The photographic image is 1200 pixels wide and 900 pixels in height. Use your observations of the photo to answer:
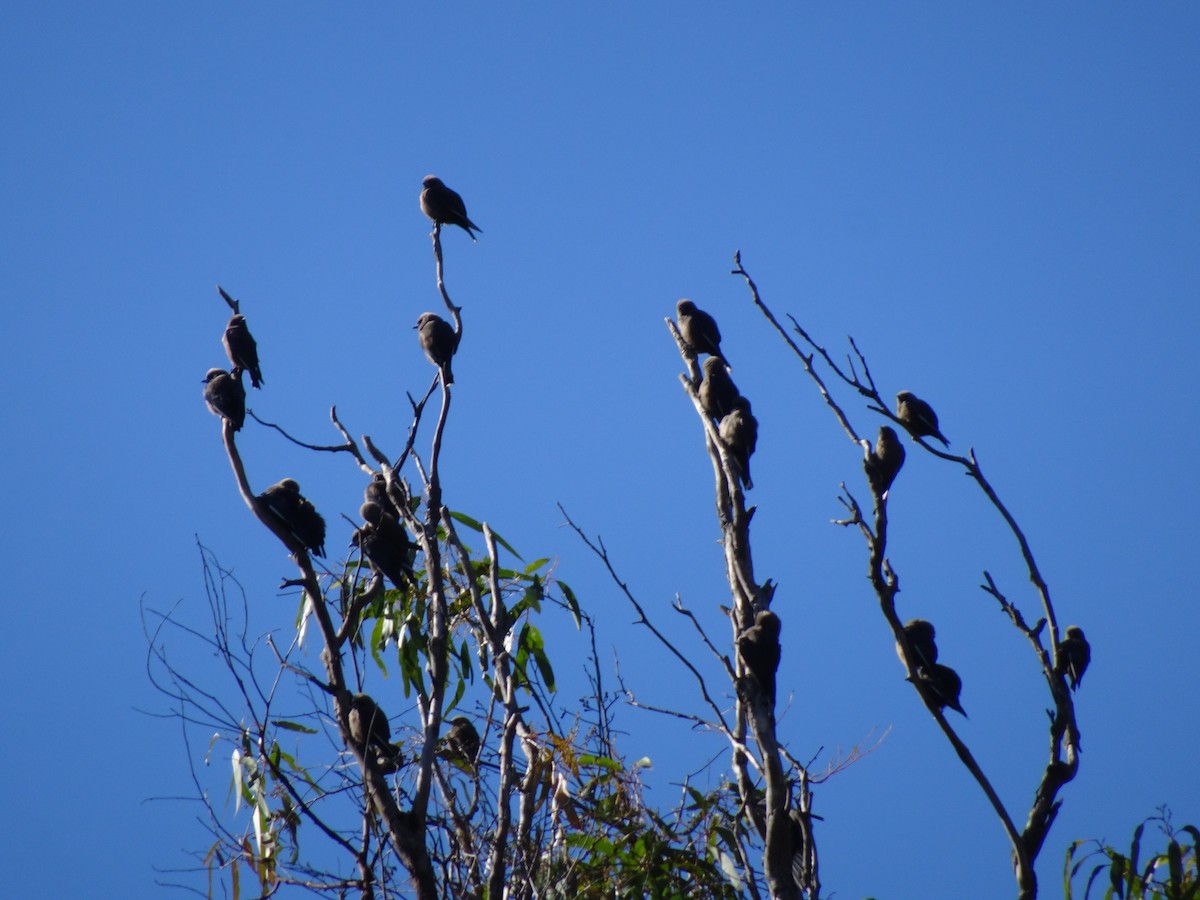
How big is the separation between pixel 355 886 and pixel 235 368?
1946 mm

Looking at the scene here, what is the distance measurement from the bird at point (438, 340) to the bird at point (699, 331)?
73 centimetres

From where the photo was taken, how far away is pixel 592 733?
328cm

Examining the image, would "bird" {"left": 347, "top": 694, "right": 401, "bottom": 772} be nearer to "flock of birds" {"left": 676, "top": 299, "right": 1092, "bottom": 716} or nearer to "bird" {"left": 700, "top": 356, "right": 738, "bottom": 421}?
"flock of birds" {"left": 676, "top": 299, "right": 1092, "bottom": 716}

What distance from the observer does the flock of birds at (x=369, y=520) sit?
10.3 ft

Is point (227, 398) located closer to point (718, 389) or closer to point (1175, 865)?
point (718, 389)

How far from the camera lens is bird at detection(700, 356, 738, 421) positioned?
12.2 feet

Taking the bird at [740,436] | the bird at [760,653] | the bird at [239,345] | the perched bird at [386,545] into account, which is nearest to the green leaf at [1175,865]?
the bird at [760,653]

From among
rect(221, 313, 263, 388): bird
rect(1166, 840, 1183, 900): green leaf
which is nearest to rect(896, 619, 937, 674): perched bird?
rect(1166, 840, 1183, 900): green leaf

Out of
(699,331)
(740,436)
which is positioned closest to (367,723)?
(740,436)

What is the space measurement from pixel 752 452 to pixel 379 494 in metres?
1.15

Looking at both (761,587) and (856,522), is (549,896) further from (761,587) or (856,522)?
(856,522)

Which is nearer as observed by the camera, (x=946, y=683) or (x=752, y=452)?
(x=946, y=683)

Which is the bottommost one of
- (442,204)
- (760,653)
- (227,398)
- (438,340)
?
(760,653)

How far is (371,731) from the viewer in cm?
297
